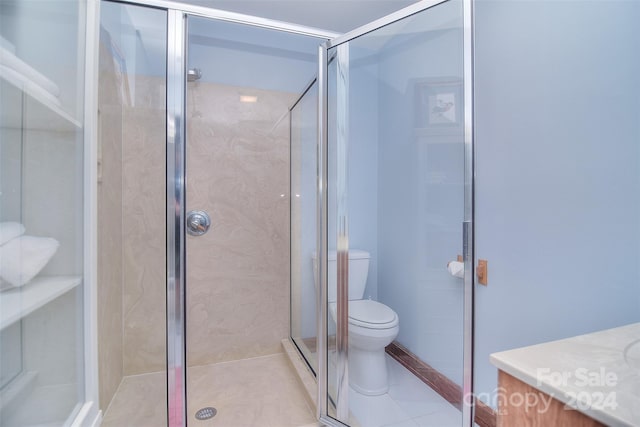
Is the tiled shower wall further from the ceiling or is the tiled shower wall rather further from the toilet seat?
the toilet seat

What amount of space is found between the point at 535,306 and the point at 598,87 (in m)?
0.88

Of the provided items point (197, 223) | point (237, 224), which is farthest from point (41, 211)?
point (237, 224)

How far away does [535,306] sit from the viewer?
123 cm

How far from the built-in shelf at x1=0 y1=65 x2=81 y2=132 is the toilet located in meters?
1.21

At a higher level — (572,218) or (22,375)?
(572,218)

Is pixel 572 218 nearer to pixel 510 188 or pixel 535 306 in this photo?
pixel 510 188

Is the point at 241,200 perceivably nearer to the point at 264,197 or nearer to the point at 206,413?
the point at 264,197

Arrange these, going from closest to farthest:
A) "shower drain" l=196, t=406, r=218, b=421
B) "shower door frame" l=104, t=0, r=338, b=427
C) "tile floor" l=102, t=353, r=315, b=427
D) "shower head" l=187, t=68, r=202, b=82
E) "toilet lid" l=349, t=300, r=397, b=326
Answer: "shower door frame" l=104, t=0, r=338, b=427, "tile floor" l=102, t=353, r=315, b=427, "shower drain" l=196, t=406, r=218, b=421, "toilet lid" l=349, t=300, r=397, b=326, "shower head" l=187, t=68, r=202, b=82

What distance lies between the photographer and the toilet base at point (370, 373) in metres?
1.64

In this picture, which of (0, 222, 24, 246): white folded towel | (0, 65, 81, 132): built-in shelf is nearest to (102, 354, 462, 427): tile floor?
(0, 222, 24, 246): white folded towel

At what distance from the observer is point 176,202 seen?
127 cm

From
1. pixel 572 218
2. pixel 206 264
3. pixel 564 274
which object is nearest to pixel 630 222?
pixel 572 218

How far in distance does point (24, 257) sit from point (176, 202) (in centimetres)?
55

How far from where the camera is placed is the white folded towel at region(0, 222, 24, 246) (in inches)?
27.7
